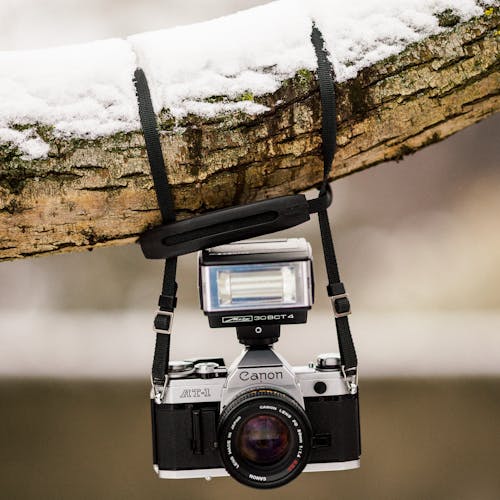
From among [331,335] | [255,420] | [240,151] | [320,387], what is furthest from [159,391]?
[331,335]

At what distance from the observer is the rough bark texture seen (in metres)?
1.07

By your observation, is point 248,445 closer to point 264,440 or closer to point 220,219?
point 264,440

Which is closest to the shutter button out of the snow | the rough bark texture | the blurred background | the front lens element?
the front lens element

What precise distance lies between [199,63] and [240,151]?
5.3 inches

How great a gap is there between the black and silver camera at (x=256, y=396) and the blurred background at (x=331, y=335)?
270 cm

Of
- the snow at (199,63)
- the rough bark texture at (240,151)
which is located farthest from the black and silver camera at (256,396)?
the snow at (199,63)

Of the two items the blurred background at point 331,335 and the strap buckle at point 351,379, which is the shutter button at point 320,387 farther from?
the blurred background at point 331,335

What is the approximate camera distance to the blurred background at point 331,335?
4.03m

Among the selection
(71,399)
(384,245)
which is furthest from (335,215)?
(71,399)

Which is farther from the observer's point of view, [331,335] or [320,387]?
[331,335]

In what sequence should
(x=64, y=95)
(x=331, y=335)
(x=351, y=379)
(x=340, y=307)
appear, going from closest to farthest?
1. (x=64, y=95)
2. (x=340, y=307)
3. (x=351, y=379)
4. (x=331, y=335)

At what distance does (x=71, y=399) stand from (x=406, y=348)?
1971 mm

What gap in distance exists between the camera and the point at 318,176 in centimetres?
119

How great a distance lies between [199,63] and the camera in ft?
3.56
